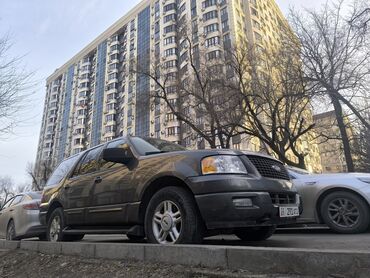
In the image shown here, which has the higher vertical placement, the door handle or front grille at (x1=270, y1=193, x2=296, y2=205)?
the door handle

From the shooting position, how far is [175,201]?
420 cm

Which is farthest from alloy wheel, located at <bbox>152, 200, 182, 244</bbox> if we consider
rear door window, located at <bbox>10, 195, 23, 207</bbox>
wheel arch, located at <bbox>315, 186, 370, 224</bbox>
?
rear door window, located at <bbox>10, 195, 23, 207</bbox>

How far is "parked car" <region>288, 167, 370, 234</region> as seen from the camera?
622 cm

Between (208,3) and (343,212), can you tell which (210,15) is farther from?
(343,212)

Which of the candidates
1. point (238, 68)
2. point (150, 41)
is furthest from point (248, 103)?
point (150, 41)

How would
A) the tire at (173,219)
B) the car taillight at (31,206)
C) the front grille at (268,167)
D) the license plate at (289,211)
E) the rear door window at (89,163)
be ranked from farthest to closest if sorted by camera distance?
the car taillight at (31,206) < the rear door window at (89,163) < the front grille at (268,167) < the license plate at (289,211) < the tire at (173,219)

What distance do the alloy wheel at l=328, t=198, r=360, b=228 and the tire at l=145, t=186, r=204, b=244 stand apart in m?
3.61

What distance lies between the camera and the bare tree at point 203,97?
20156 mm

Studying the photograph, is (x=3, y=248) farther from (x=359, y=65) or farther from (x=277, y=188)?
(x=359, y=65)

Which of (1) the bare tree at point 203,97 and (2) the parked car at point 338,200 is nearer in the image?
(2) the parked car at point 338,200

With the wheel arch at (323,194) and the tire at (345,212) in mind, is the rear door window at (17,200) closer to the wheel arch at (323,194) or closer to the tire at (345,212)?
the wheel arch at (323,194)

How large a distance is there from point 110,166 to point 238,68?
1638cm

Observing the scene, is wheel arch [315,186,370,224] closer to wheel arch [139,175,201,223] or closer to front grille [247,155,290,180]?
front grille [247,155,290,180]

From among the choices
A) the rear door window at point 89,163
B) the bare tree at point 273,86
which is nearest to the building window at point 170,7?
the bare tree at point 273,86
